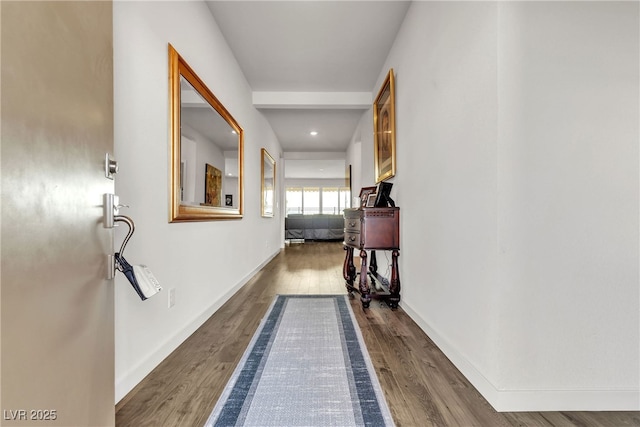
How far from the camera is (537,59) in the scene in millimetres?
1268

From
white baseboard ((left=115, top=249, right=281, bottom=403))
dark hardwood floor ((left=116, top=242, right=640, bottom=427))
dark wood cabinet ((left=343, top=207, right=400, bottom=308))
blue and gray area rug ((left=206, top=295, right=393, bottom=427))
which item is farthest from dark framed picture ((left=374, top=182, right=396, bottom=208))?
white baseboard ((left=115, top=249, right=281, bottom=403))

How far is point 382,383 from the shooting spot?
56.8 inches

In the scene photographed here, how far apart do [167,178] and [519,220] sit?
181 centimetres

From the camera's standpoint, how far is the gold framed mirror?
71.7 inches

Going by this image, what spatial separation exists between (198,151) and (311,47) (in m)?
1.66

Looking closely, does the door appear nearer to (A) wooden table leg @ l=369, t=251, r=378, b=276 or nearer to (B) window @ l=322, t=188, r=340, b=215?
(A) wooden table leg @ l=369, t=251, r=378, b=276

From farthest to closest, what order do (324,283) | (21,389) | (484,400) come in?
1. (324,283)
2. (484,400)
3. (21,389)

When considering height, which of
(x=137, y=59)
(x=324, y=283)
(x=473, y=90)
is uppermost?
(x=137, y=59)

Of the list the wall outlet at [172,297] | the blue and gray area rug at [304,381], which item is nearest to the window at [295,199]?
the blue and gray area rug at [304,381]

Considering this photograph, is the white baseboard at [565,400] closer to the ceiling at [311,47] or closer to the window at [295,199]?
the ceiling at [311,47]

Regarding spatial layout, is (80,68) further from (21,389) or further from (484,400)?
(484,400)

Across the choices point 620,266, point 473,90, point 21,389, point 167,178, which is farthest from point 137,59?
point 620,266

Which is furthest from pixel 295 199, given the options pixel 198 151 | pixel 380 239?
pixel 198 151

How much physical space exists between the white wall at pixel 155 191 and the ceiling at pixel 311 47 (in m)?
0.37
